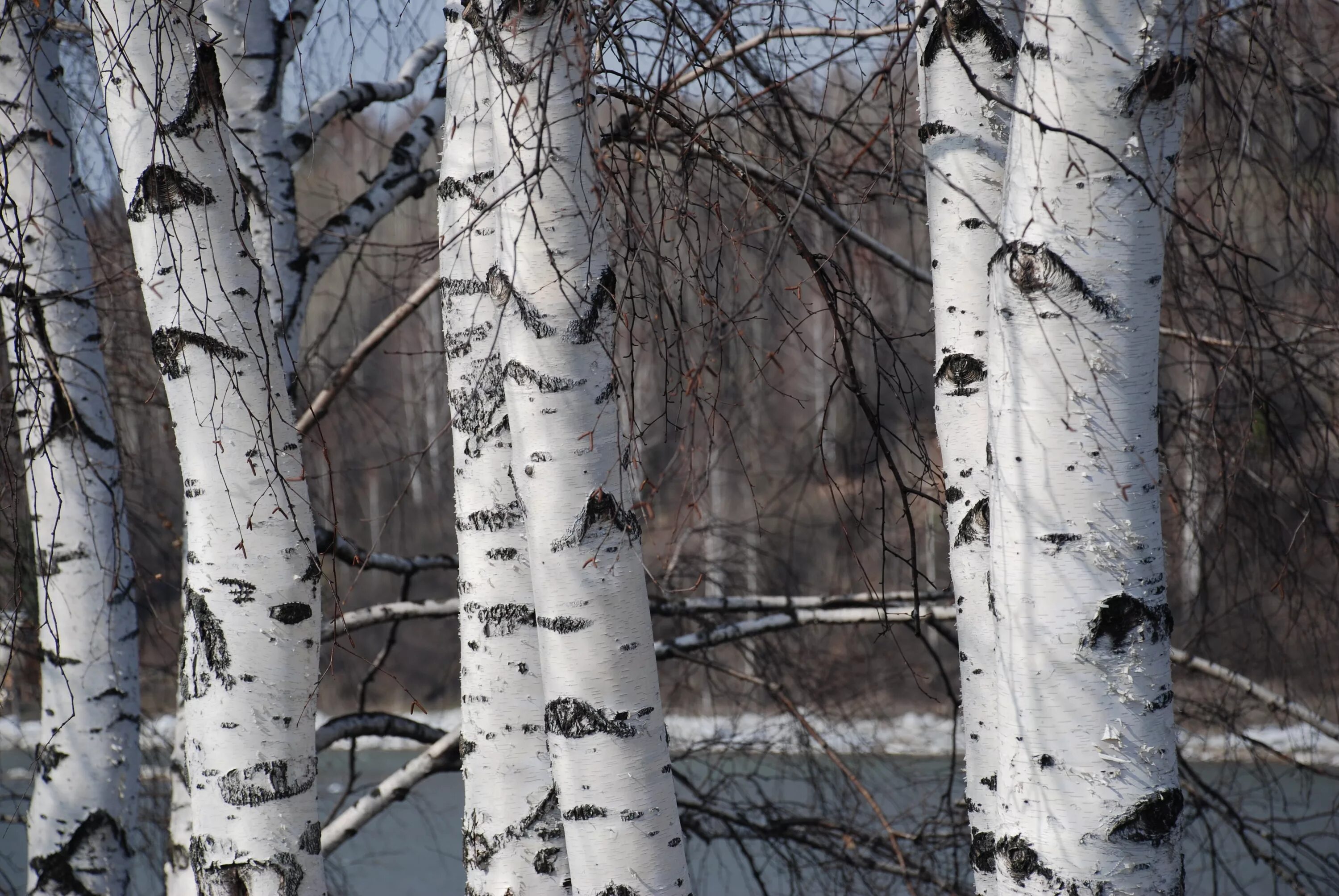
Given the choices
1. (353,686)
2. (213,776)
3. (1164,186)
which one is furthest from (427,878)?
(1164,186)

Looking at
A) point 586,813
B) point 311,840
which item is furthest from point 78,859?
point 586,813

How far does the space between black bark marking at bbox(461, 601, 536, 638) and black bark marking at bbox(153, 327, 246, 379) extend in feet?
2.04

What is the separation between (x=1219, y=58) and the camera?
255 centimetres

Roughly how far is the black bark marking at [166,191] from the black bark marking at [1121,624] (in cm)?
152

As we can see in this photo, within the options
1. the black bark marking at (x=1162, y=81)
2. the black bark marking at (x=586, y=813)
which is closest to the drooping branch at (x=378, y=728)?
the black bark marking at (x=586, y=813)

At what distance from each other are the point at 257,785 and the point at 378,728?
162 centimetres

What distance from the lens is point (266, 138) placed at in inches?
122

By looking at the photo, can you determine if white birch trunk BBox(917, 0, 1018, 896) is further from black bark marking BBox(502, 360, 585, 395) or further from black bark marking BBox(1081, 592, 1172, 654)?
black bark marking BBox(502, 360, 585, 395)

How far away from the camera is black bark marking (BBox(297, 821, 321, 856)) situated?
1.82m

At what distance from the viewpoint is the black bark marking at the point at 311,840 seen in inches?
71.5

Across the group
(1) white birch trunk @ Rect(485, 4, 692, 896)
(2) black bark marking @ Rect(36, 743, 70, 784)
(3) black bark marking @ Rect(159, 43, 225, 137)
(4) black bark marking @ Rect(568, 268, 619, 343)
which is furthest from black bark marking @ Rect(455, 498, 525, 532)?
(2) black bark marking @ Rect(36, 743, 70, 784)

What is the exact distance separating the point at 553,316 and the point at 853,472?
2599 mm

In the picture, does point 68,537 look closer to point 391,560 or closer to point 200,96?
point 391,560

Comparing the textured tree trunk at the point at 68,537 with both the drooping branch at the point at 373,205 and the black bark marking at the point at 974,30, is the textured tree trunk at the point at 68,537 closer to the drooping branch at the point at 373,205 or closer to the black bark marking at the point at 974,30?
the drooping branch at the point at 373,205
